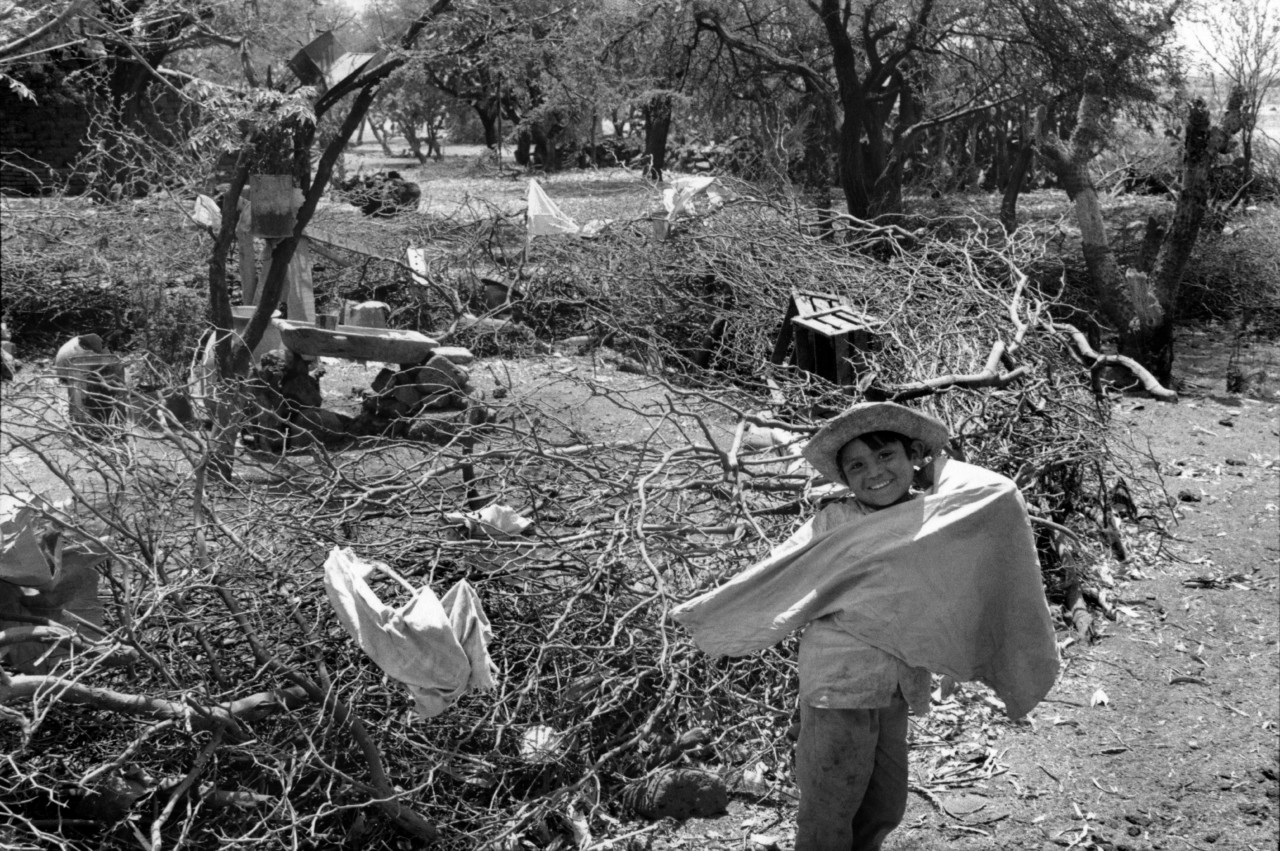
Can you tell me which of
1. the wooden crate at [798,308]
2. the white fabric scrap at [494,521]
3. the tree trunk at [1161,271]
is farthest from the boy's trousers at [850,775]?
the tree trunk at [1161,271]

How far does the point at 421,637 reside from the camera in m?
3.04

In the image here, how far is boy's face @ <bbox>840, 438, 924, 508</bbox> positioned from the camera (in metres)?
2.66

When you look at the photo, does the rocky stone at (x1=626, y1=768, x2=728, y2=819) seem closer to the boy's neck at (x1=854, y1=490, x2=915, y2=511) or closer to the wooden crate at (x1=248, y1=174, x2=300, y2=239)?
the boy's neck at (x1=854, y1=490, x2=915, y2=511)

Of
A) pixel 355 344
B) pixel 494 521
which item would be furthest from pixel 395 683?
pixel 355 344

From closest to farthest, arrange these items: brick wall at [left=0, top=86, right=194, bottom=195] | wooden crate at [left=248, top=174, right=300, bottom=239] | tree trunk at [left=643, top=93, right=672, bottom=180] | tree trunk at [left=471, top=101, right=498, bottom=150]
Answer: wooden crate at [left=248, top=174, right=300, bottom=239] < brick wall at [left=0, top=86, right=194, bottom=195] < tree trunk at [left=643, top=93, right=672, bottom=180] < tree trunk at [left=471, top=101, right=498, bottom=150]

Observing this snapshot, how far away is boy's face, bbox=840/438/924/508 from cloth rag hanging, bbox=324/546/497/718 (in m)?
1.07

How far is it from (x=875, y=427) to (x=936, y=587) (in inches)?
14.3

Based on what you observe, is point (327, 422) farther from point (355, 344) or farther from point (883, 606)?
point (883, 606)

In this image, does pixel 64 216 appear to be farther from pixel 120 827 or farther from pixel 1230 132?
pixel 1230 132

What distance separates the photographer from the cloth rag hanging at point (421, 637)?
3.05m

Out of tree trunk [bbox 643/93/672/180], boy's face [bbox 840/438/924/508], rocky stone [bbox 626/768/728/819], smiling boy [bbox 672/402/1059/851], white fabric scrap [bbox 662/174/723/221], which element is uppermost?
tree trunk [bbox 643/93/672/180]

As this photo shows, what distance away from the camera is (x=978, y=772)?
3.78 meters

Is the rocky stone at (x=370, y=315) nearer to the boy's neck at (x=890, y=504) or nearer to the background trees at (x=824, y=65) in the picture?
the background trees at (x=824, y=65)

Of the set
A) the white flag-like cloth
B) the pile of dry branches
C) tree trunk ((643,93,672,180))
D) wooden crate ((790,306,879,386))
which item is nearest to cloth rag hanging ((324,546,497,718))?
the pile of dry branches
